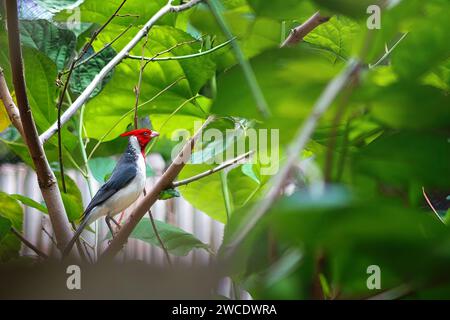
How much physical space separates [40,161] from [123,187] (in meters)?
0.07

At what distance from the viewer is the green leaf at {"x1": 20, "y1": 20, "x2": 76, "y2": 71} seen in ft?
1.84

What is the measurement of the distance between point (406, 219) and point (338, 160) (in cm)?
6

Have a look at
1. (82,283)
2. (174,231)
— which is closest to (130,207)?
(174,231)

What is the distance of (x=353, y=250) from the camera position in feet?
0.36

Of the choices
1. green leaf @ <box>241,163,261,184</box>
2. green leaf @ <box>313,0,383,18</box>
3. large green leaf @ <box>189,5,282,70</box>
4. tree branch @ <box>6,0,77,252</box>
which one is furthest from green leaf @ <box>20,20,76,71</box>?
green leaf @ <box>313,0,383,18</box>

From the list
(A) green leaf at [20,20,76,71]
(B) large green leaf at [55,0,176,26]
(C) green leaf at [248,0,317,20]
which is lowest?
(C) green leaf at [248,0,317,20]

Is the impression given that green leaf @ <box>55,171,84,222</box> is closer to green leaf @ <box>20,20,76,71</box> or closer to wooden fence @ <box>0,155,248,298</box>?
wooden fence @ <box>0,155,248,298</box>

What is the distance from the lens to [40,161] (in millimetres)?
476

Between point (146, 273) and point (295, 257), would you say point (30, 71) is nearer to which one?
point (146, 273)

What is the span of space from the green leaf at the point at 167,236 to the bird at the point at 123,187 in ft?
0.08

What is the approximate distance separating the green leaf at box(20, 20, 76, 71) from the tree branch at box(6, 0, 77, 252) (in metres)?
0.12

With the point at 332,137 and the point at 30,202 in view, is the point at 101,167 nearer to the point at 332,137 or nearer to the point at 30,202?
the point at 30,202

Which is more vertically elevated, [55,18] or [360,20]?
[55,18]

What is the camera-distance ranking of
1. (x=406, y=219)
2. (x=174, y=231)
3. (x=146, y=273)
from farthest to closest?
(x=174, y=231) < (x=146, y=273) < (x=406, y=219)
